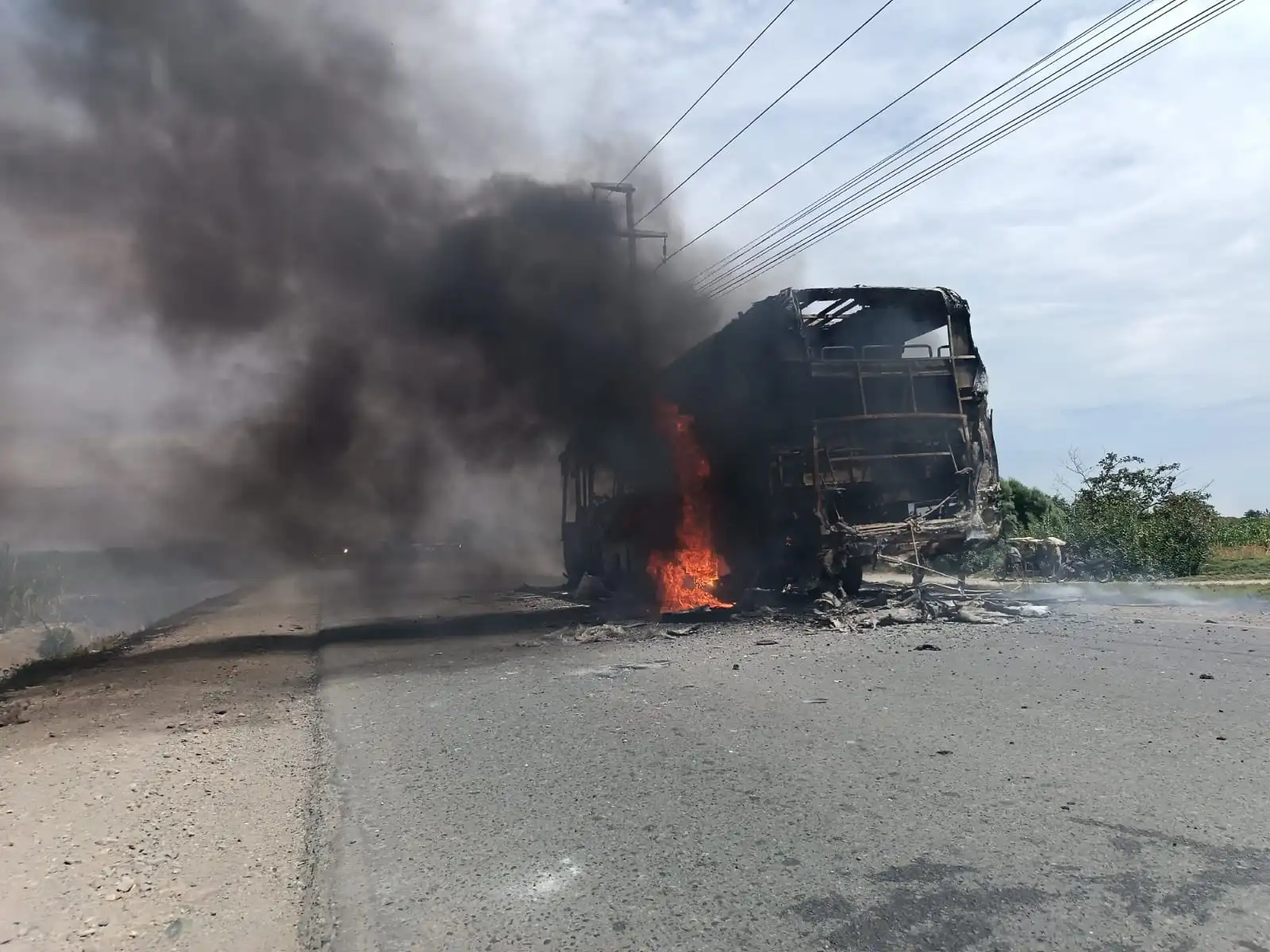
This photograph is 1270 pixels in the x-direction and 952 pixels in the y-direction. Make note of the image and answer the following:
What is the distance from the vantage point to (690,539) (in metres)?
13.0

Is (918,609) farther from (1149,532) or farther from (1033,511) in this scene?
(1033,511)

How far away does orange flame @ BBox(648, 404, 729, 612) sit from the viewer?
12.8 metres

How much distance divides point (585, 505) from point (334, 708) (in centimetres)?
974

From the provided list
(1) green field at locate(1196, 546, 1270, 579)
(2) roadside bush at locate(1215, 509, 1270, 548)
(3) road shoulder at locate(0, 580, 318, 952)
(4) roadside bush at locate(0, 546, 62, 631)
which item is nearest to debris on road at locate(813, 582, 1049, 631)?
(3) road shoulder at locate(0, 580, 318, 952)

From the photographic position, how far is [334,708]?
7.50 metres

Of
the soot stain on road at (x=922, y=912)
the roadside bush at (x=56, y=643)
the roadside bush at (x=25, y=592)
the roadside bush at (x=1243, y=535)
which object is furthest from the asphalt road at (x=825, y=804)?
the roadside bush at (x=25, y=592)

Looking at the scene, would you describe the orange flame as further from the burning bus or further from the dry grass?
the dry grass

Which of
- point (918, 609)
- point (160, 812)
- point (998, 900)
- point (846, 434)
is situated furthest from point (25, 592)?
point (998, 900)

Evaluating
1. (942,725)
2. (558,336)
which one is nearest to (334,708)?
(942,725)

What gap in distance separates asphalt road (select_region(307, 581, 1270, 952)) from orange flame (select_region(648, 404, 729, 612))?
467cm

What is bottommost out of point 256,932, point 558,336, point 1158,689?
point 256,932

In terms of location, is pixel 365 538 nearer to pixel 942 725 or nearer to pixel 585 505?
pixel 585 505

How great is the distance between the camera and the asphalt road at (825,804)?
316cm

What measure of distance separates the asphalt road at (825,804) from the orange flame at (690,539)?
15.3 ft
